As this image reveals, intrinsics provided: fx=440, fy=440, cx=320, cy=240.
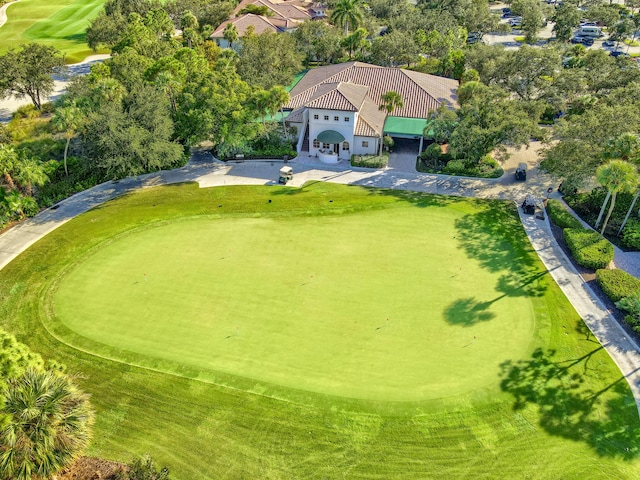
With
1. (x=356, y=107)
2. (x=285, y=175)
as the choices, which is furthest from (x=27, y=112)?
(x=356, y=107)

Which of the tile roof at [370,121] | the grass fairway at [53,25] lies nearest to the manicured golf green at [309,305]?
the tile roof at [370,121]

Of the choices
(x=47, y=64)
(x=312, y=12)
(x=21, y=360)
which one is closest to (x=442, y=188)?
(x=21, y=360)

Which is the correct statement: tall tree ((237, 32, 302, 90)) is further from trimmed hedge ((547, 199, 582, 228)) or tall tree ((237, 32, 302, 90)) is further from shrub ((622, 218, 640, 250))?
shrub ((622, 218, 640, 250))

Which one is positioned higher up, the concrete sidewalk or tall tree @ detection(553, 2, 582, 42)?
tall tree @ detection(553, 2, 582, 42)

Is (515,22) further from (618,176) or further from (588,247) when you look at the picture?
(588,247)

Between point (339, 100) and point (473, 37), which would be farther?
point (473, 37)

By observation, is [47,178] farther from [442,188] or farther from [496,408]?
[496,408]

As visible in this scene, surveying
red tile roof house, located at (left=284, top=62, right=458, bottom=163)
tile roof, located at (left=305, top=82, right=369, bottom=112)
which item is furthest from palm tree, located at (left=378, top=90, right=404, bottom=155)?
tile roof, located at (left=305, top=82, right=369, bottom=112)

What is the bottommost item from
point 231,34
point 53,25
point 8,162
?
point 8,162

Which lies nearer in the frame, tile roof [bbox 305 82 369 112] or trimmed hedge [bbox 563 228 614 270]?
trimmed hedge [bbox 563 228 614 270]
